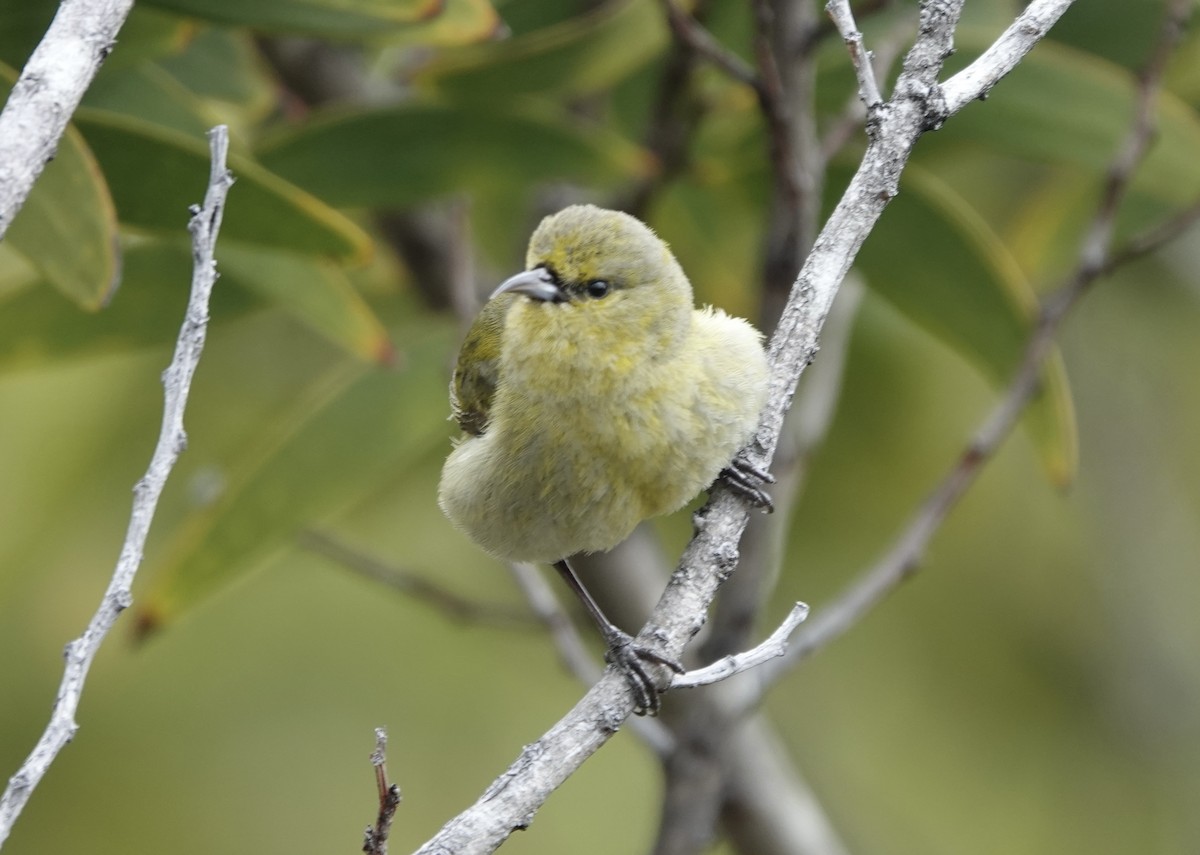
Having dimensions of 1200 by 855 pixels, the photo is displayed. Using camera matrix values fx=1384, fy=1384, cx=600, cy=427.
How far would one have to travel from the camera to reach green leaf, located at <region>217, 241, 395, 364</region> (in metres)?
3.12

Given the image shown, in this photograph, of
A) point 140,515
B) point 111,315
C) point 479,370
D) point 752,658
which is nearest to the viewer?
point 140,515

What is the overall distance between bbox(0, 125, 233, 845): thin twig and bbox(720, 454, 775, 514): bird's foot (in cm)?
98

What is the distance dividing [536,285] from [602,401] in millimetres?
232

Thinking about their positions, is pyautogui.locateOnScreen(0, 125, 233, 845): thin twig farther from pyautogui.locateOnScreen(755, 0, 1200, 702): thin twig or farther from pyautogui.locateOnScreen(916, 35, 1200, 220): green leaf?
pyautogui.locateOnScreen(916, 35, 1200, 220): green leaf

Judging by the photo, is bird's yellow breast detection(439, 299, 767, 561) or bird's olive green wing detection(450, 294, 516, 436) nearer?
bird's yellow breast detection(439, 299, 767, 561)

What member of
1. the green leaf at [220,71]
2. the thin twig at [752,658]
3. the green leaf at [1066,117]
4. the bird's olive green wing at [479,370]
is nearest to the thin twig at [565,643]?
the bird's olive green wing at [479,370]

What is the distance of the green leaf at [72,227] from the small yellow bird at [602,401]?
68 cm

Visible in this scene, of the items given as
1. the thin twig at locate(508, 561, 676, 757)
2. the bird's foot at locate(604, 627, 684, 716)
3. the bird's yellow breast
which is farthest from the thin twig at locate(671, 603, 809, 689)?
the thin twig at locate(508, 561, 676, 757)

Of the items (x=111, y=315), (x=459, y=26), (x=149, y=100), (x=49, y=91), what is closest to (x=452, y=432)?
(x=111, y=315)

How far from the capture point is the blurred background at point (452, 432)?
124 inches

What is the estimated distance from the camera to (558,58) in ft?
10.5

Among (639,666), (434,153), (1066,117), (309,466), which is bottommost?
(639,666)

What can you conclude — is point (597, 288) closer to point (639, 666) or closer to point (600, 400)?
point (600, 400)

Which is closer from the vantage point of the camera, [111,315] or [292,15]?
[292,15]
